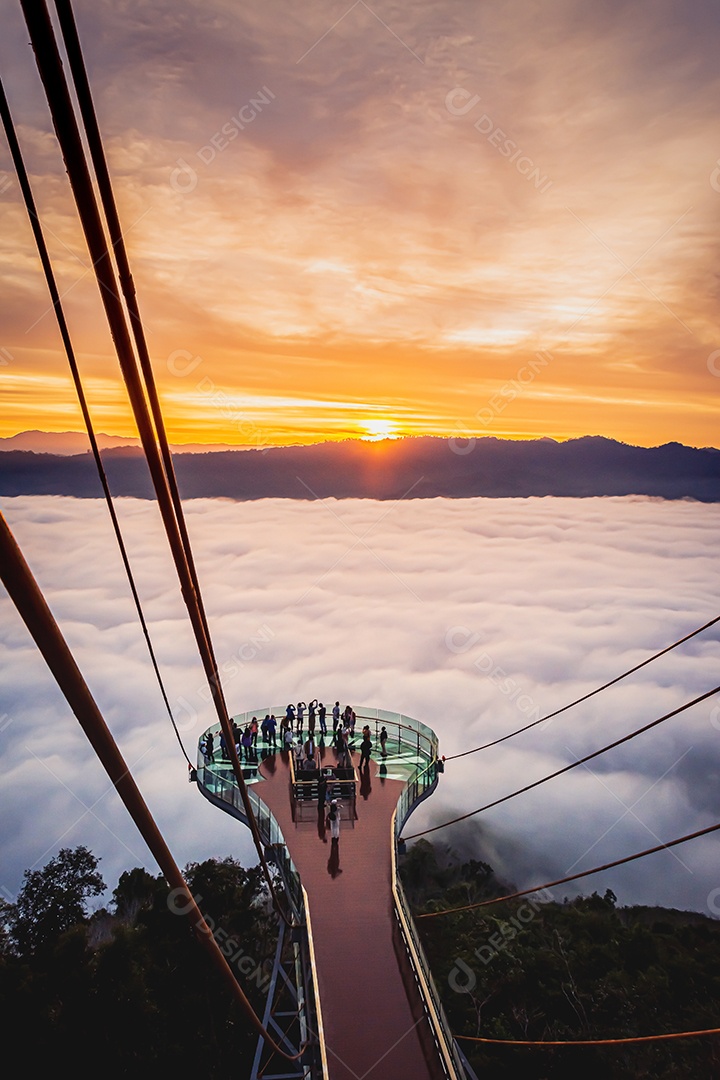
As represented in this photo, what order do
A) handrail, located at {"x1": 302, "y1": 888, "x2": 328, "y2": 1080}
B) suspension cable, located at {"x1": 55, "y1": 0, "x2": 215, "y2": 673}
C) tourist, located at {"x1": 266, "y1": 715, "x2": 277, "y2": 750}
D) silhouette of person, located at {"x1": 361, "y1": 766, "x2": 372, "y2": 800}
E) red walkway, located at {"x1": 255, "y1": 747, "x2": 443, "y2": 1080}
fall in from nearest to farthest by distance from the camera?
suspension cable, located at {"x1": 55, "y1": 0, "x2": 215, "y2": 673} < handrail, located at {"x1": 302, "y1": 888, "x2": 328, "y2": 1080} < red walkway, located at {"x1": 255, "y1": 747, "x2": 443, "y2": 1080} < silhouette of person, located at {"x1": 361, "y1": 766, "x2": 372, "y2": 800} < tourist, located at {"x1": 266, "y1": 715, "x2": 277, "y2": 750}

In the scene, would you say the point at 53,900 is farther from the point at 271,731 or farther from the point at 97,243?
the point at 97,243

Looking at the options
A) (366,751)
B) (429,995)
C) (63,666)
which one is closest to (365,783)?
(366,751)

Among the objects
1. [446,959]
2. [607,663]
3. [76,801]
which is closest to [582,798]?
[607,663]

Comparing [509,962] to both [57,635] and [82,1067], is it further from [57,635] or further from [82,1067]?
[57,635]

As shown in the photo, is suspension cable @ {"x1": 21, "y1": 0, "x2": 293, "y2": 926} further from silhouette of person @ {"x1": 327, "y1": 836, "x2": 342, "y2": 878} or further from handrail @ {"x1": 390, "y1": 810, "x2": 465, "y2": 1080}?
silhouette of person @ {"x1": 327, "y1": 836, "x2": 342, "y2": 878}

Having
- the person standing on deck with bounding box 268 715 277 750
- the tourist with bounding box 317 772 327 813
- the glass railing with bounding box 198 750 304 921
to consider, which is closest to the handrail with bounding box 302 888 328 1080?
the glass railing with bounding box 198 750 304 921

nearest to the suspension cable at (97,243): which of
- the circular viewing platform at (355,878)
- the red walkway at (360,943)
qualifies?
the red walkway at (360,943)
